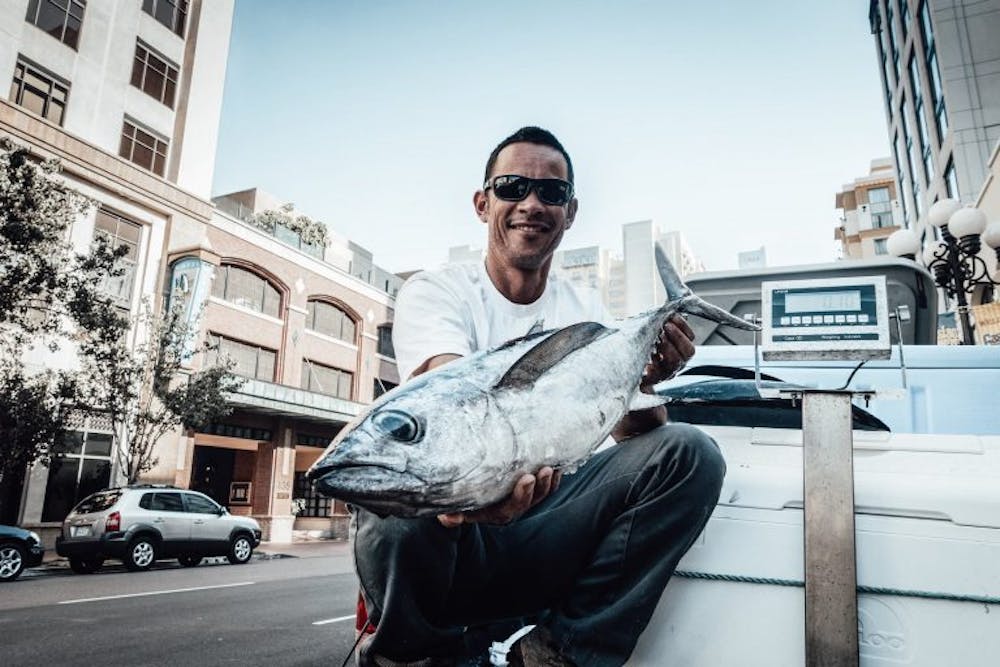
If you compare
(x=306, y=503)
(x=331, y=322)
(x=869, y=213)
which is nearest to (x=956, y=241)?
(x=306, y=503)

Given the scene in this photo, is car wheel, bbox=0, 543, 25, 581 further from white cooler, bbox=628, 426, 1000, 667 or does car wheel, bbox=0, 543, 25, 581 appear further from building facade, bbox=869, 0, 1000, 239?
building facade, bbox=869, 0, 1000, 239

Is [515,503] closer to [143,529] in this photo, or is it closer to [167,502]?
[143,529]

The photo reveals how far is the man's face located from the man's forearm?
2.28 ft

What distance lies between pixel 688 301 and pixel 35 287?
1525 centimetres

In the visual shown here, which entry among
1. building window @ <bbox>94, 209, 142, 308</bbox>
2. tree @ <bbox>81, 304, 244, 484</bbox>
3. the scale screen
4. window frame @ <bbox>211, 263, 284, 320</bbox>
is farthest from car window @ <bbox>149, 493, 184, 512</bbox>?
the scale screen

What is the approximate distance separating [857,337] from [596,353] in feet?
3.69

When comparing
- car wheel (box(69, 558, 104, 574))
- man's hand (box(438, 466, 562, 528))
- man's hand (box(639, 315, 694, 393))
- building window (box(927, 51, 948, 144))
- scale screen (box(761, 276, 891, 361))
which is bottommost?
car wheel (box(69, 558, 104, 574))

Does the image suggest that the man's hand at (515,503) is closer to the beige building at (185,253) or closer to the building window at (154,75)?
the beige building at (185,253)

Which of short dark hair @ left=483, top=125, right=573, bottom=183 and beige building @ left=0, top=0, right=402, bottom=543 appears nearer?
short dark hair @ left=483, top=125, right=573, bottom=183

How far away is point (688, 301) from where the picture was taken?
2271mm

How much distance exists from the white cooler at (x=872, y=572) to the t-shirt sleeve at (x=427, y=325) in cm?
95

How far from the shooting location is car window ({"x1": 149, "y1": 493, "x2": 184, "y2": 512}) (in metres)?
13.8

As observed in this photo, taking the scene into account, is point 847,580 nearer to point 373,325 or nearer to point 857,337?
point 857,337

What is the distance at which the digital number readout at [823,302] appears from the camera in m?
2.33
